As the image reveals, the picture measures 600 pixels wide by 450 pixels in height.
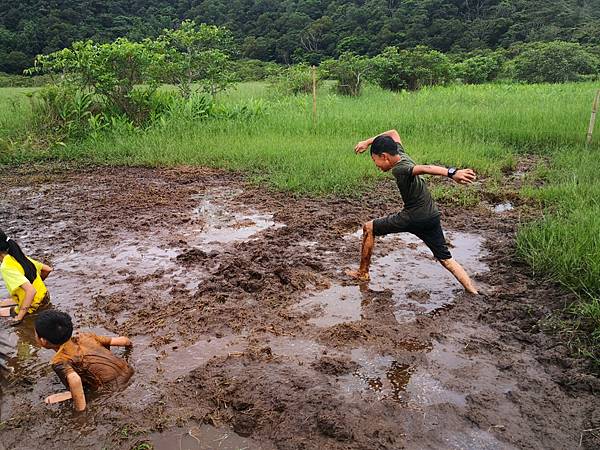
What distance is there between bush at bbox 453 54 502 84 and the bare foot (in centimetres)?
2150

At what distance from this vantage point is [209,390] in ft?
10.2

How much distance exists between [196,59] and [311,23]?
32.2 metres

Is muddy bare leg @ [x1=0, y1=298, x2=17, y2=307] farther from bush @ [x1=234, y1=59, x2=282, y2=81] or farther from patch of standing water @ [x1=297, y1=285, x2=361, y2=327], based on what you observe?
bush @ [x1=234, y1=59, x2=282, y2=81]

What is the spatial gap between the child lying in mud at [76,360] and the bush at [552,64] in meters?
25.3

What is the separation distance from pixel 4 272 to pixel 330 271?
2.75m

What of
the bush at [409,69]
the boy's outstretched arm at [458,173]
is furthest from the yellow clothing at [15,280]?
the bush at [409,69]

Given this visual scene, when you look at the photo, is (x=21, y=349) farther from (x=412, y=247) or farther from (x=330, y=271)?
(x=412, y=247)

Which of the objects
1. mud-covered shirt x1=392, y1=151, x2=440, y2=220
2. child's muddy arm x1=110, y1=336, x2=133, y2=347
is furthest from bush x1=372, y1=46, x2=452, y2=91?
child's muddy arm x1=110, y1=336, x2=133, y2=347

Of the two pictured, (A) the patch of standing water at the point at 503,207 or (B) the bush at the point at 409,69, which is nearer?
(A) the patch of standing water at the point at 503,207

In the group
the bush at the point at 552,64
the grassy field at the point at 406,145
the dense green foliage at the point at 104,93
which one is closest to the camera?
the grassy field at the point at 406,145

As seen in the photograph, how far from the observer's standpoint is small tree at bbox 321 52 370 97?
19.1m

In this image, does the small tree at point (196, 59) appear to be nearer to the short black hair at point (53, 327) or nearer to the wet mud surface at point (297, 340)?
the wet mud surface at point (297, 340)

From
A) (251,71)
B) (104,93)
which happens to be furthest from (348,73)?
(251,71)

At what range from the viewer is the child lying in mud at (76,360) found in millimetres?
2975
